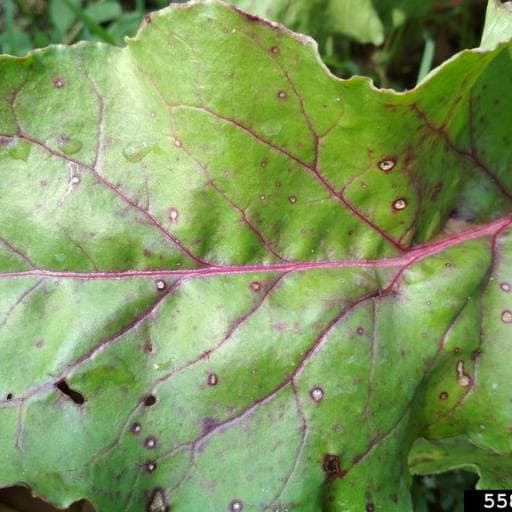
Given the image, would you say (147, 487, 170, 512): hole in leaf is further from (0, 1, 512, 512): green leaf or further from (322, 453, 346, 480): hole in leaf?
(322, 453, 346, 480): hole in leaf

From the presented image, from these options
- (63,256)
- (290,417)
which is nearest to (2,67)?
(63,256)

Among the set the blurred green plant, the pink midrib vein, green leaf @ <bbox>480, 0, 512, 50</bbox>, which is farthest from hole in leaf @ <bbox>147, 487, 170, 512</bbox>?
the blurred green plant

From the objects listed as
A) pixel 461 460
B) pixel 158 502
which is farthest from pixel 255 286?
pixel 461 460

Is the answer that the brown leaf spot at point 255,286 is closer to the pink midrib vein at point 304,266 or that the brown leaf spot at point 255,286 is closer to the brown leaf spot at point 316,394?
the pink midrib vein at point 304,266

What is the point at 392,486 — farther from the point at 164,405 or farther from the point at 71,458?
the point at 71,458

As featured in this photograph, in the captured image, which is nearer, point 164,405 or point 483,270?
point 164,405

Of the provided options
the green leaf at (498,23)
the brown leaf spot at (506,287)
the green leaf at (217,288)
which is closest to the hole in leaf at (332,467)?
the green leaf at (217,288)

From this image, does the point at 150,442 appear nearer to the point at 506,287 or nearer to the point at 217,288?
the point at 217,288
